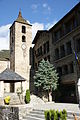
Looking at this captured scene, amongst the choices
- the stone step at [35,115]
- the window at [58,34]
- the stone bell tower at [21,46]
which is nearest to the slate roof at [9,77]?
the stone bell tower at [21,46]

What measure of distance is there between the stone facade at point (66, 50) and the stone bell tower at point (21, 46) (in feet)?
23.8

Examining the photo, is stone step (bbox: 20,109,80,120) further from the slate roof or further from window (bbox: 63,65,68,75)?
window (bbox: 63,65,68,75)

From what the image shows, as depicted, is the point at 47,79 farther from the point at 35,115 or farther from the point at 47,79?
the point at 35,115

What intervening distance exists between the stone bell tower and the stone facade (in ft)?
23.8

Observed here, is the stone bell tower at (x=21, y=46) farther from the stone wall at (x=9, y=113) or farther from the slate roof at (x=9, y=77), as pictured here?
the stone wall at (x=9, y=113)

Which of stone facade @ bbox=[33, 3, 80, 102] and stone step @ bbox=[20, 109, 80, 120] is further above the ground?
stone facade @ bbox=[33, 3, 80, 102]

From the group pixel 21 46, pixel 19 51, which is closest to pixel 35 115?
pixel 19 51

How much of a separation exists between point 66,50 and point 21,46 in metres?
13.0

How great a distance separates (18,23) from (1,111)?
2577 centimetres

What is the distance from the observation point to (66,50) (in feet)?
69.7

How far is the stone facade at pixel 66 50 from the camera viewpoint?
63.3ft

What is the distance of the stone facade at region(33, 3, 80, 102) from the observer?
63.3ft

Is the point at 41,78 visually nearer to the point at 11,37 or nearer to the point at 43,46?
the point at 43,46

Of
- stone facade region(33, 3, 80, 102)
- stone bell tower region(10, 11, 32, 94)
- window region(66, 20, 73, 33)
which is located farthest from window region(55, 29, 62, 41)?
stone bell tower region(10, 11, 32, 94)
